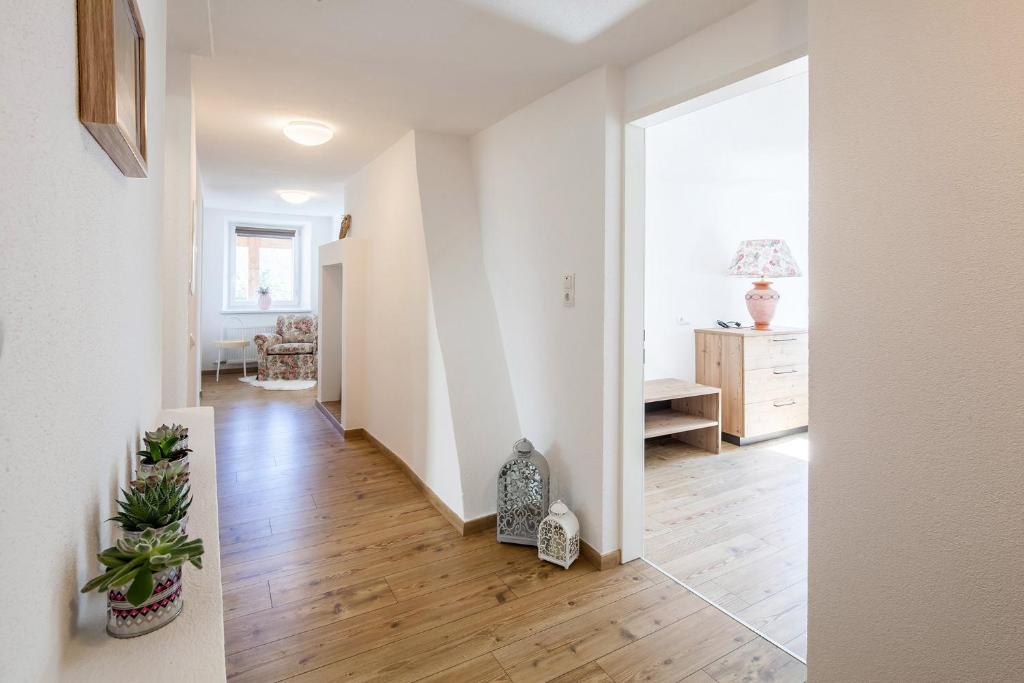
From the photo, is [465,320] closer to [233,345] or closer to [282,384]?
[282,384]

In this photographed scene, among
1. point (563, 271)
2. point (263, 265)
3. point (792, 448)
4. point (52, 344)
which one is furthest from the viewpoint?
point (263, 265)

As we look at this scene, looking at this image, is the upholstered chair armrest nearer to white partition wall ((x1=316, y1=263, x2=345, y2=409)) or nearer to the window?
the window

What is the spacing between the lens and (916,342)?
1.30 m

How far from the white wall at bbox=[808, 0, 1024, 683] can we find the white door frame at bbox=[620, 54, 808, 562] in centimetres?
96

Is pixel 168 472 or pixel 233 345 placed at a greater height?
pixel 233 345

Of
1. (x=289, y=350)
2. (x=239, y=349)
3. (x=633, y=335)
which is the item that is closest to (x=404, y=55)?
(x=633, y=335)

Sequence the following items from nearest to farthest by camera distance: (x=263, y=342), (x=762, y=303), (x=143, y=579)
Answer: (x=143, y=579)
(x=762, y=303)
(x=263, y=342)

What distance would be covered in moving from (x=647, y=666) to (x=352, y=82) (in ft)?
9.53

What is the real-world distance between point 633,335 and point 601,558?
1.07 metres

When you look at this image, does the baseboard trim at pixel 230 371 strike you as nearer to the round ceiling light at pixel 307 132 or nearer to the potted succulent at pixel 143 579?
the round ceiling light at pixel 307 132

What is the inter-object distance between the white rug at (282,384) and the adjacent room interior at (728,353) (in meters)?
4.71

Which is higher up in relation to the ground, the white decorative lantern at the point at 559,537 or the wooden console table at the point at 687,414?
the wooden console table at the point at 687,414

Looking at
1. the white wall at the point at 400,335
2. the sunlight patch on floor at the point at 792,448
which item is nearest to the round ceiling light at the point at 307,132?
the white wall at the point at 400,335

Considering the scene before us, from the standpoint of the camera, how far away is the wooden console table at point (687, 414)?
407cm
